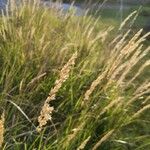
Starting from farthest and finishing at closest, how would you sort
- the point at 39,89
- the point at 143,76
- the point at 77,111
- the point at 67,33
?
the point at 143,76
the point at 67,33
the point at 39,89
the point at 77,111

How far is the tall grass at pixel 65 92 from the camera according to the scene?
3.35 meters

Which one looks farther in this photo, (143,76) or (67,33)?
(143,76)

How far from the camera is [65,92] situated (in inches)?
161

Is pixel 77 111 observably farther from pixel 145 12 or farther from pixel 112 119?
pixel 145 12

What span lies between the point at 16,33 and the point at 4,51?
7.5 inches

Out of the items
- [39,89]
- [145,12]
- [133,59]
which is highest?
[133,59]

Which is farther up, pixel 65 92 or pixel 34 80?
pixel 34 80

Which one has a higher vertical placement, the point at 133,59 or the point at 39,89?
the point at 133,59

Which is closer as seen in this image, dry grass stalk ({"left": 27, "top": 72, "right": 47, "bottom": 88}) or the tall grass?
dry grass stalk ({"left": 27, "top": 72, "right": 47, "bottom": 88})

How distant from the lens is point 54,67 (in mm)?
4344

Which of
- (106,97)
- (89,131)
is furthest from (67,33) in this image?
(89,131)

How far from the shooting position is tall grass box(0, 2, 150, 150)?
3346 mm

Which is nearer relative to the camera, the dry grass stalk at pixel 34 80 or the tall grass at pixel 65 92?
the dry grass stalk at pixel 34 80

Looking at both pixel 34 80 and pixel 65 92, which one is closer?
pixel 34 80
